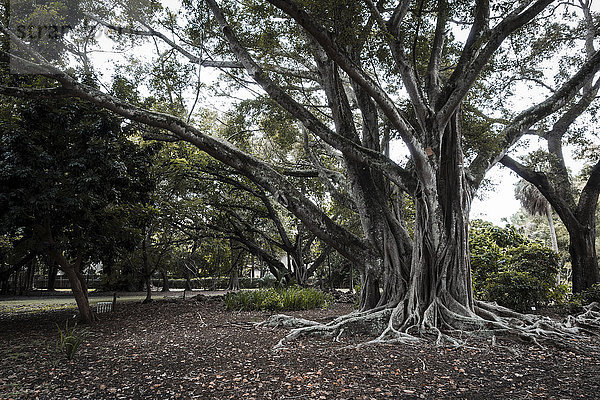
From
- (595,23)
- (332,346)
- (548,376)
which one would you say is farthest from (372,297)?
(595,23)

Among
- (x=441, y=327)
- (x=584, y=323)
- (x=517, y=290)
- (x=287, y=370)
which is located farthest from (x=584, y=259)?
(x=287, y=370)

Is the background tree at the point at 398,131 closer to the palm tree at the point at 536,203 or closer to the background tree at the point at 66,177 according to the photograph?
the background tree at the point at 66,177

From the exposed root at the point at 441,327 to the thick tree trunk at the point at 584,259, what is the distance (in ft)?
12.3

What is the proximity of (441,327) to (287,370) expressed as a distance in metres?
2.84

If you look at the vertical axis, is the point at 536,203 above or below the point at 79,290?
above

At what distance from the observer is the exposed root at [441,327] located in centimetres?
483

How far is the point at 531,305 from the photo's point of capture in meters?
8.55

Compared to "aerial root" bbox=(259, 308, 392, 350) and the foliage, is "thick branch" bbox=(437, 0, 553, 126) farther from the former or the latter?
the foliage

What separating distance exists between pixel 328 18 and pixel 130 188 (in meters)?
4.85

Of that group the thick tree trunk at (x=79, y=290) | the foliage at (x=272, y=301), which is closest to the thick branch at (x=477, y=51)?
the foliage at (x=272, y=301)

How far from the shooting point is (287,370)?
366 centimetres

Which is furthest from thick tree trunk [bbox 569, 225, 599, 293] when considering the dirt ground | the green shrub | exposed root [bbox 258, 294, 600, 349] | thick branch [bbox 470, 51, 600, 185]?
the dirt ground

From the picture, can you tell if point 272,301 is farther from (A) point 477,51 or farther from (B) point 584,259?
(B) point 584,259

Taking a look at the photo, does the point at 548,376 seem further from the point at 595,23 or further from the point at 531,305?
the point at 595,23
